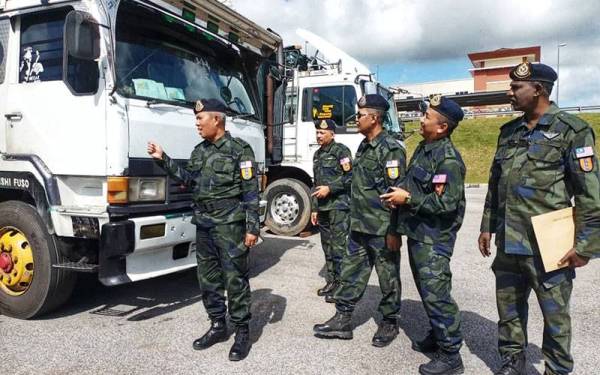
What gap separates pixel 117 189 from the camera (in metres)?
3.25

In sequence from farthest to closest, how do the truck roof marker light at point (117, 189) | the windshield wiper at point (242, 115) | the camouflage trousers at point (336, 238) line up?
the windshield wiper at point (242, 115) < the camouflage trousers at point (336, 238) < the truck roof marker light at point (117, 189)

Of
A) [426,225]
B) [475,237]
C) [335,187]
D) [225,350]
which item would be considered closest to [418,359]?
[426,225]

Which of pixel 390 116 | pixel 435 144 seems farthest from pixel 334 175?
pixel 390 116

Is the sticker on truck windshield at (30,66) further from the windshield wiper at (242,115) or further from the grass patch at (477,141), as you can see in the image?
the grass patch at (477,141)

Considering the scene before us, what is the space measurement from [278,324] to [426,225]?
149 centimetres

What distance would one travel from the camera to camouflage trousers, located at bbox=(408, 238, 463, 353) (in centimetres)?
282

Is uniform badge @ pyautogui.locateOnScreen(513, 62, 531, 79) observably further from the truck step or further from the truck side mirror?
the truck step

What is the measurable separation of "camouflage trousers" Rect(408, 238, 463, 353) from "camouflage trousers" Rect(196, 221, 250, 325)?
1.18 metres

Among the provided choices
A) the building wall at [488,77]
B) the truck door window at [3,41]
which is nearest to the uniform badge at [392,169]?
the truck door window at [3,41]

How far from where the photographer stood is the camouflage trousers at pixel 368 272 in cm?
332

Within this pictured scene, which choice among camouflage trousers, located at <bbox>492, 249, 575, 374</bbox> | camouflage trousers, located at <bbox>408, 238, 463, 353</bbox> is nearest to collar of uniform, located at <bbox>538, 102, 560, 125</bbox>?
camouflage trousers, located at <bbox>492, 249, 575, 374</bbox>

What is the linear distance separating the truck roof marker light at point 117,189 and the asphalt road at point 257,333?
993mm

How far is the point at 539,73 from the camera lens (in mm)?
2463

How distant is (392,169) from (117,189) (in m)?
1.92
